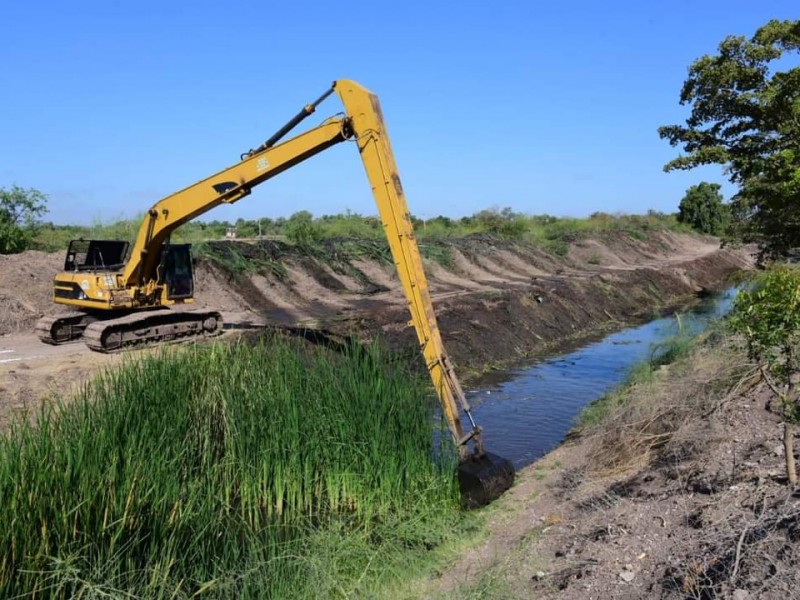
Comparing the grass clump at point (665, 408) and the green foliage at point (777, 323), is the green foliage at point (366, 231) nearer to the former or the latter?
the grass clump at point (665, 408)

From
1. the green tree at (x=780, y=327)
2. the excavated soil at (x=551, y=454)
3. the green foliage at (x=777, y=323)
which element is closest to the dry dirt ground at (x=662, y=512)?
the excavated soil at (x=551, y=454)

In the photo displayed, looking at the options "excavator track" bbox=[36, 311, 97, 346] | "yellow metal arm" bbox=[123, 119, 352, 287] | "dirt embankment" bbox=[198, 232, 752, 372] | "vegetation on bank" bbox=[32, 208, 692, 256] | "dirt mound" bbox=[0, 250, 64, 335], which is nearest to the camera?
"yellow metal arm" bbox=[123, 119, 352, 287]

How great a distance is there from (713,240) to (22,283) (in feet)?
191

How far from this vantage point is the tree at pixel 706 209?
209ft

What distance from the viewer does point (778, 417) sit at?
20.7 feet

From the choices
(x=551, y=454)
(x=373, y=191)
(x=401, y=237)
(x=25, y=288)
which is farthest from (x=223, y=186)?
(x=25, y=288)

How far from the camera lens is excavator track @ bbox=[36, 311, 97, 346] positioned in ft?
43.8

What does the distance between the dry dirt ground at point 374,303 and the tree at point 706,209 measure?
1302 inches

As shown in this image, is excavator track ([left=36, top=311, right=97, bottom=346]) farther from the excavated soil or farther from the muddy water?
the muddy water

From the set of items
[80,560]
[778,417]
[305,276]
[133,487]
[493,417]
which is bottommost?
[493,417]

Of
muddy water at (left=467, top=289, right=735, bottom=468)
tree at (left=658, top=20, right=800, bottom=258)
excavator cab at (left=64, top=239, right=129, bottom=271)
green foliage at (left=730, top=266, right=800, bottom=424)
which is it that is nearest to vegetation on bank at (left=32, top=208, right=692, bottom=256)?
excavator cab at (left=64, top=239, right=129, bottom=271)

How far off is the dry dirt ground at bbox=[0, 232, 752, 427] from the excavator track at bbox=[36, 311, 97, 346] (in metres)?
0.30

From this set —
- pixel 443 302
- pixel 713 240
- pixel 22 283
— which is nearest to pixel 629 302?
pixel 443 302

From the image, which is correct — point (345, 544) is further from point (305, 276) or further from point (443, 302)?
point (305, 276)
